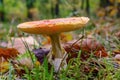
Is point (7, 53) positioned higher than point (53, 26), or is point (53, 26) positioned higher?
point (53, 26)

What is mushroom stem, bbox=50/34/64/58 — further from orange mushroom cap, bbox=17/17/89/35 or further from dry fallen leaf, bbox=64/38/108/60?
orange mushroom cap, bbox=17/17/89/35

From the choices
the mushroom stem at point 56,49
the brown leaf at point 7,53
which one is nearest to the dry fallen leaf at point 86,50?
the mushroom stem at point 56,49

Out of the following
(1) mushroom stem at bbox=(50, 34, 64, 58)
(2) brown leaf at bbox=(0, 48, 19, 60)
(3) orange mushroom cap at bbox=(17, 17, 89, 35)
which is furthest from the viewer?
(2) brown leaf at bbox=(0, 48, 19, 60)

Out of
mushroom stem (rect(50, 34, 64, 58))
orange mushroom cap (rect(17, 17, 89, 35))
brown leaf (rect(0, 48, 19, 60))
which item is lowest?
brown leaf (rect(0, 48, 19, 60))

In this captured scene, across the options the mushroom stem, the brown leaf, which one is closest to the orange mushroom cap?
the mushroom stem

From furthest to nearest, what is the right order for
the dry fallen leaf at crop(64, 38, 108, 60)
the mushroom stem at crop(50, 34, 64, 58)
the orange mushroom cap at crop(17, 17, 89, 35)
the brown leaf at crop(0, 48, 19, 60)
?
the brown leaf at crop(0, 48, 19, 60) < the dry fallen leaf at crop(64, 38, 108, 60) < the mushroom stem at crop(50, 34, 64, 58) < the orange mushroom cap at crop(17, 17, 89, 35)

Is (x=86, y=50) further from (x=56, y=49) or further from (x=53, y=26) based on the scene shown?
(x=53, y=26)

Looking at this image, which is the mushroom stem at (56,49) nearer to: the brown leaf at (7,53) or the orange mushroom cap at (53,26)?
the orange mushroom cap at (53,26)

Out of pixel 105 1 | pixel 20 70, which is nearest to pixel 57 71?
pixel 20 70

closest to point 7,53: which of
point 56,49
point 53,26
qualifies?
point 56,49

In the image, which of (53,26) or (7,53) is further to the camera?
(7,53)

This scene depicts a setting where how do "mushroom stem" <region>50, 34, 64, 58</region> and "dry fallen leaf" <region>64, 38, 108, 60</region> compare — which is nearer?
"mushroom stem" <region>50, 34, 64, 58</region>
